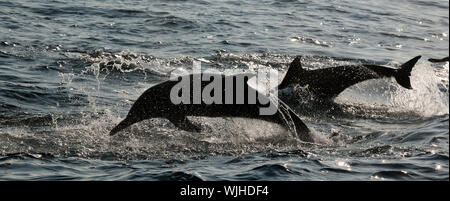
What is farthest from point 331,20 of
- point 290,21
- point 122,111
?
point 122,111

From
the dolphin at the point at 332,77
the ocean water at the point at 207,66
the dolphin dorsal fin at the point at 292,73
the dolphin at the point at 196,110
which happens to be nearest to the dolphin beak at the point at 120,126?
the dolphin at the point at 196,110

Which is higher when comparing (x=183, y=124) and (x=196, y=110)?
(x=196, y=110)

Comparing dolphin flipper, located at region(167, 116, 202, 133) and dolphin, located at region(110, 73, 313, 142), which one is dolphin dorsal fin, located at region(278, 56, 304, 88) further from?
dolphin flipper, located at region(167, 116, 202, 133)

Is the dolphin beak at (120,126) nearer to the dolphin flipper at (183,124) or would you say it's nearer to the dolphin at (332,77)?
the dolphin flipper at (183,124)

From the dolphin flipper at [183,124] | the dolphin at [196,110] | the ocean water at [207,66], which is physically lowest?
the ocean water at [207,66]

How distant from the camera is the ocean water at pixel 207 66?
10.5 meters

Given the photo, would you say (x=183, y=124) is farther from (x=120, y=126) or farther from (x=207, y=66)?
(x=207, y=66)

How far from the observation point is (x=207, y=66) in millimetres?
18922

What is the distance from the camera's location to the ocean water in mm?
10523

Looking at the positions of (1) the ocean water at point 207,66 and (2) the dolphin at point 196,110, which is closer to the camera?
(1) the ocean water at point 207,66

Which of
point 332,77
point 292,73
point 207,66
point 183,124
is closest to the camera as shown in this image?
point 183,124

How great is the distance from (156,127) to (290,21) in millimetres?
14126

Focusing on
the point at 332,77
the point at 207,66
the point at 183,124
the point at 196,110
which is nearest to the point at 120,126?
the point at 183,124

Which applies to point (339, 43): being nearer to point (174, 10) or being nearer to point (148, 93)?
point (174, 10)
